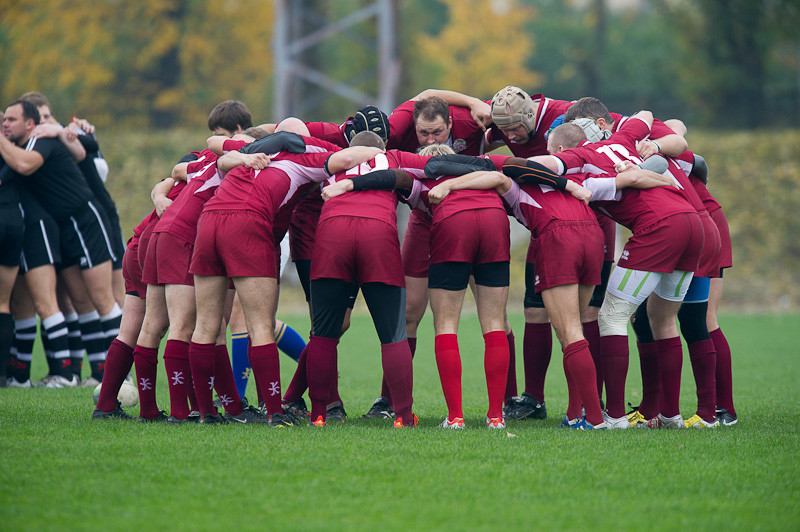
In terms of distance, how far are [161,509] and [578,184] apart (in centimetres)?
375

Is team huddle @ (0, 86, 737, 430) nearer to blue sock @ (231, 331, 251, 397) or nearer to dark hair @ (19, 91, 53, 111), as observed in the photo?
blue sock @ (231, 331, 251, 397)

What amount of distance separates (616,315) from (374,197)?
1.90 m

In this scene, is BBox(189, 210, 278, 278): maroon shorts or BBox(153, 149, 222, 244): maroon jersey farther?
BBox(153, 149, 222, 244): maroon jersey

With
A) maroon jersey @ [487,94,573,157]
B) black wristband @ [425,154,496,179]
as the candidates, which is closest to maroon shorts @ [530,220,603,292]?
black wristband @ [425,154,496,179]

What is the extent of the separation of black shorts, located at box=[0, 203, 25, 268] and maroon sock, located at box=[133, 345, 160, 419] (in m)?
2.88

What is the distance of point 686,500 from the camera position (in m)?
4.41

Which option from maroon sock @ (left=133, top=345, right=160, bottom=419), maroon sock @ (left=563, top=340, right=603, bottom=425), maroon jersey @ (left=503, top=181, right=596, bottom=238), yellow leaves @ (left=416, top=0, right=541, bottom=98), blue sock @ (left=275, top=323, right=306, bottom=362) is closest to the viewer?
maroon sock @ (left=563, top=340, right=603, bottom=425)

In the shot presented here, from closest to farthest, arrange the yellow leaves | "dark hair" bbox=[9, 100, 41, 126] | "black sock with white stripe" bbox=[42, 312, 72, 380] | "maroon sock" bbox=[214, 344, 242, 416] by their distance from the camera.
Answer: "maroon sock" bbox=[214, 344, 242, 416], "dark hair" bbox=[9, 100, 41, 126], "black sock with white stripe" bbox=[42, 312, 72, 380], the yellow leaves

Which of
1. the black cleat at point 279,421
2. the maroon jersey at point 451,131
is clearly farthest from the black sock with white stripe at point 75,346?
the maroon jersey at point 451,131

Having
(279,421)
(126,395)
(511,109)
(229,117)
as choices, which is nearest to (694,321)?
(511,109)

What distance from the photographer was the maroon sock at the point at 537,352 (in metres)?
7.12

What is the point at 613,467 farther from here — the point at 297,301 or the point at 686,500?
the point at 297,301

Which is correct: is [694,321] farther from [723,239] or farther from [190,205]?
[190,205]

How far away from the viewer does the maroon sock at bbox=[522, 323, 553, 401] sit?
7117mm
